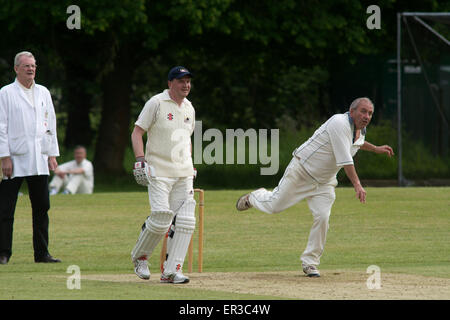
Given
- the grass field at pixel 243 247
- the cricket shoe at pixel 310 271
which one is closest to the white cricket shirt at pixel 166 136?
the grass field at pixel 243 247

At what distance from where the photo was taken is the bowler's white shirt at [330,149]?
33.1ft

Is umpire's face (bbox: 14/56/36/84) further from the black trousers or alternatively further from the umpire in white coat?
the black trousers

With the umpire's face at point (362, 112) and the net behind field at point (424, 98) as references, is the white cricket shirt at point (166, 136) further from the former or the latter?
the net behind field at point (424, 98)

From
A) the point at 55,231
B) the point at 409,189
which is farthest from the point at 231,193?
the point at 55,231

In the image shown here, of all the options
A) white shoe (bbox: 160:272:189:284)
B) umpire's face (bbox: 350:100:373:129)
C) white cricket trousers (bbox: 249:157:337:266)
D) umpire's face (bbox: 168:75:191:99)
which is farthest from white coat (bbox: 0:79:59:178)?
umpire's face (bbox: 350:100:373:129)

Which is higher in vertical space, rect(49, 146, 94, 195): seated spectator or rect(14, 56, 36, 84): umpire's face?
rect(14, 56, 36, 84): umpire's face

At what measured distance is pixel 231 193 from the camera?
68.3ft

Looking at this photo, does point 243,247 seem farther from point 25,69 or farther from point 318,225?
point 25,69

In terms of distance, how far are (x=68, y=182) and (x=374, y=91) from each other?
30.2 feet

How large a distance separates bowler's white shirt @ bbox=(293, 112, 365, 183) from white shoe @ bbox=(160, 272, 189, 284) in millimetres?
1821

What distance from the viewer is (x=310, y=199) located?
10.5 meters

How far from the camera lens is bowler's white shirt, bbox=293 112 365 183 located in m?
10.1

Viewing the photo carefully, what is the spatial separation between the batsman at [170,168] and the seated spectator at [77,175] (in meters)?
13.0
